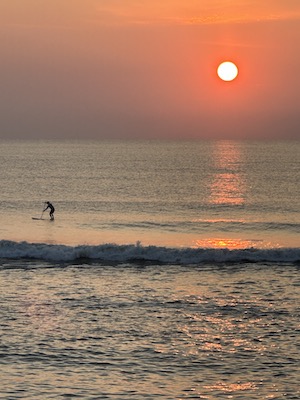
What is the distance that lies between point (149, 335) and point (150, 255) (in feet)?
54.3

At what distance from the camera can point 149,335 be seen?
25422mm

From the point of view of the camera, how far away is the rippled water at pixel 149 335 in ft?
68.6

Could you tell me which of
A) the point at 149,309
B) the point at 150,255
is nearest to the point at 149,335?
the point at 149,309

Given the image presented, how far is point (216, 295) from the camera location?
104 feet

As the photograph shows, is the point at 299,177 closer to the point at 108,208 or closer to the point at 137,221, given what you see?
the point at 108,208

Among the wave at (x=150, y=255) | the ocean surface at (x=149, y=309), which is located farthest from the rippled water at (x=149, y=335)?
the wave at (x=150, y=255)

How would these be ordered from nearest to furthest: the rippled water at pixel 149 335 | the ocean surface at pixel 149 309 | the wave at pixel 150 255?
1. the rippled water at pixel 149 335
2. the ocean surface at pixel 149 309
3. the wave at pixel 150 255

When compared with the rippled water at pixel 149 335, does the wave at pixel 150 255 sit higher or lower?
higher

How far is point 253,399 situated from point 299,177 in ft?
337

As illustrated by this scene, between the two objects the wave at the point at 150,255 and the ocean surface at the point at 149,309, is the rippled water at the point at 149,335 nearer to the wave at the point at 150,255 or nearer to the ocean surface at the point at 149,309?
the ocean surface at the point at 149,309

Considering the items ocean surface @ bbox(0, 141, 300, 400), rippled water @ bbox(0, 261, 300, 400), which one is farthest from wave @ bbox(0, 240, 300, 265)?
rippled water @ bbox(0, 261, 300, 400)

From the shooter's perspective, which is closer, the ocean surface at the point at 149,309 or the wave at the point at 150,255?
the ocean surface at the point at 149,309

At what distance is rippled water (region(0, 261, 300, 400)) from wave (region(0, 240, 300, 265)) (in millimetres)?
4027

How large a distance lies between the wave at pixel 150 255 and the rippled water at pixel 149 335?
4027 mm
